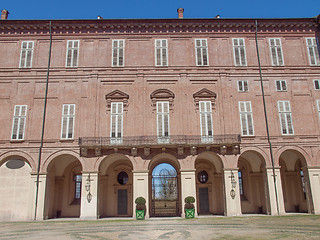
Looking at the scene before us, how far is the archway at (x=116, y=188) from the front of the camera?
25.4m

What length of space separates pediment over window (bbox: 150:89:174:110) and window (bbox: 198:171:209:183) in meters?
7.14

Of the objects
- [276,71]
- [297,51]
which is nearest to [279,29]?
[297,51]

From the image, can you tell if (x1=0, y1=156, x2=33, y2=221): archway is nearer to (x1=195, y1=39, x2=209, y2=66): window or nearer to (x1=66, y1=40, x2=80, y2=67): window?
(x1=66, y1=40, x2=80, y2=67): window

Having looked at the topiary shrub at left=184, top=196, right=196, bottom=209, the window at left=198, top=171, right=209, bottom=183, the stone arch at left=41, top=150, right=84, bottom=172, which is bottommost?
the topiary shrub at left=184, top=196, right=196, bottom=209

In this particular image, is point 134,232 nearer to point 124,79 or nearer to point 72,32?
point 124,79

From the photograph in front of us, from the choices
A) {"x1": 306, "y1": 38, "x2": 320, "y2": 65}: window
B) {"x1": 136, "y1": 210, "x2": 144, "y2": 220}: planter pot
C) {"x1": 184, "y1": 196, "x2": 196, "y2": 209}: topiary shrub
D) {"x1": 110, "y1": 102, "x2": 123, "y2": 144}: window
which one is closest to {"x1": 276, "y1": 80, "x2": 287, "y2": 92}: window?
{"x1": 306, "y1": 38, "x2": 320, "y2": 65}: window

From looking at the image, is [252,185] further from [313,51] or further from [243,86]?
[313,51]

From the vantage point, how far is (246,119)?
24.6 metres

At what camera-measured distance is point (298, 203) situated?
25781mm

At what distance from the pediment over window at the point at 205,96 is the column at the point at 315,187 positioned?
9.50 m

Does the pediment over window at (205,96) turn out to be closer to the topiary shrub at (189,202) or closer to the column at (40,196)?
the topiary shrub at (189,202)

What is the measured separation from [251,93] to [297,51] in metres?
6.22

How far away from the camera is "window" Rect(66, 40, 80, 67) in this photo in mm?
25859

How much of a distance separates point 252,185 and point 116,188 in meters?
12.2
